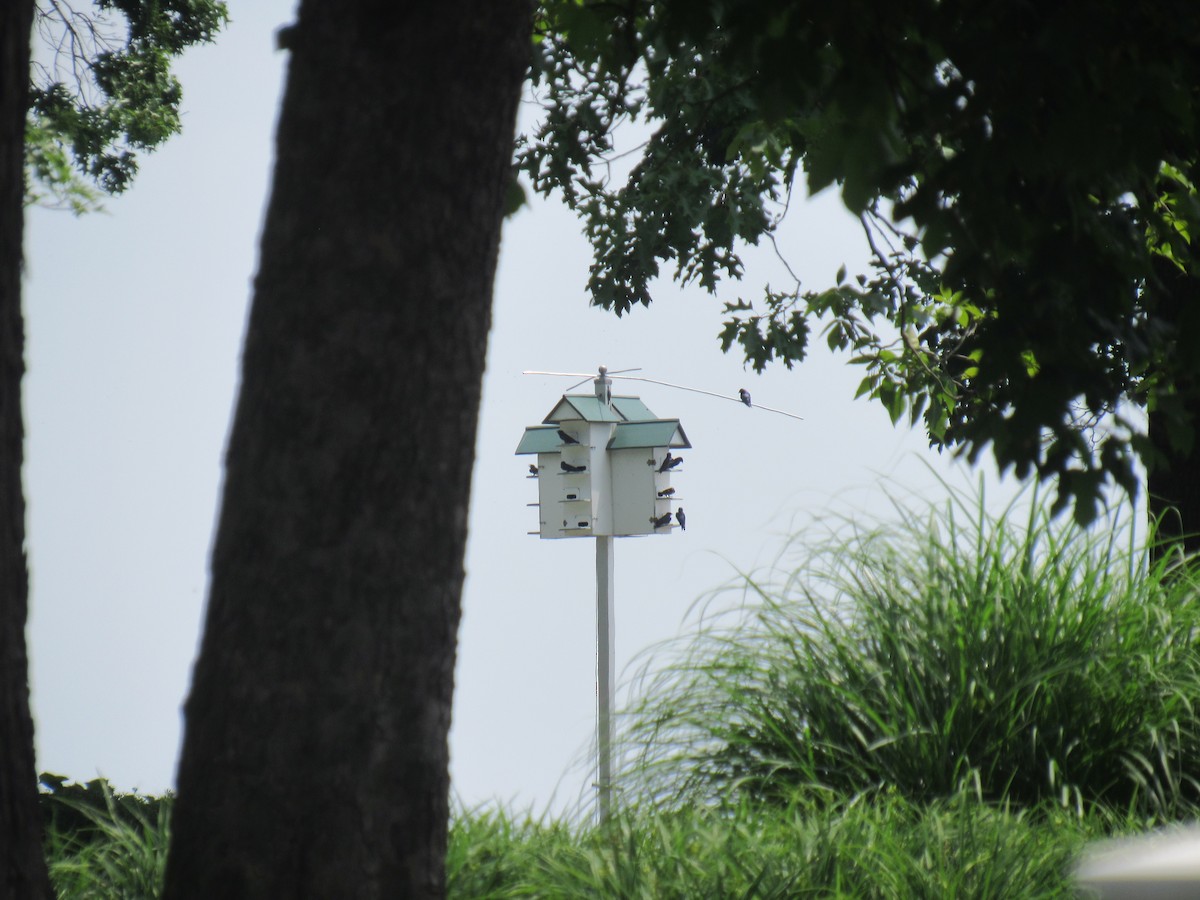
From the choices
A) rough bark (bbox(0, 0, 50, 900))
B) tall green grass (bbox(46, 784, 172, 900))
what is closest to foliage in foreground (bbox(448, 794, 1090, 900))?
tall green grass (bbox(46, 784, 172, 900))

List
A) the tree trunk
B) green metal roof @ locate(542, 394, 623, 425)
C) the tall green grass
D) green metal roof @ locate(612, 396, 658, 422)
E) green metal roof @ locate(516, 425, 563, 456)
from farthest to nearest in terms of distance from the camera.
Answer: green metal roof @ locate(612, 396, 658, 422)
green metal roof @ locate(516, 425, 563, 456)
green metal roof @ locate(542, 394, 623, 425)
the tall green grass
the tree trunk

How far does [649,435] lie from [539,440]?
633mm

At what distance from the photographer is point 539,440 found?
7.04m

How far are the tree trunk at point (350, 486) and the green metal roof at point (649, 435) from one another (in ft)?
15.1

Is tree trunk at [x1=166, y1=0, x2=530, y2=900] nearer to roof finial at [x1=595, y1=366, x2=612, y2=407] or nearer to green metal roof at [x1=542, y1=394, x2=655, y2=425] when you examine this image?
green metal roof at [x1=542, y1=394, x2=655, y2=425]

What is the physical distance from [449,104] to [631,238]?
5.21 m

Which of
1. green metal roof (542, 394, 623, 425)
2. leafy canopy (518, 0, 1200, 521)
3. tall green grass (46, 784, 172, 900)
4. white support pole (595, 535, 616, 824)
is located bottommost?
tall green grass (46, 784, 172, 900)

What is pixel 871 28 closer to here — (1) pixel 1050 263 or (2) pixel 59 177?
(1) pixel 1050 263

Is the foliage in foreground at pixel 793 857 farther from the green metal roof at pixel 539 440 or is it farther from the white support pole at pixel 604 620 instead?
the green metal roof at pixel 539 440

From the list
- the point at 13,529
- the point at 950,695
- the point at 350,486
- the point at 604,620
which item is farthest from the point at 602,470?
the point at 350,486

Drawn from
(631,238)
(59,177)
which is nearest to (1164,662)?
(631,238)

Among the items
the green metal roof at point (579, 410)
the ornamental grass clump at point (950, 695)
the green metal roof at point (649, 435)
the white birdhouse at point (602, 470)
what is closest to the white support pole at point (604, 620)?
the white birdhouse at point (602, 470)

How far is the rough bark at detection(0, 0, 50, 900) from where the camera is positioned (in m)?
2.25

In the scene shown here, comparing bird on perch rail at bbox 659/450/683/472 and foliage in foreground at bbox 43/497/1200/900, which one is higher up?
bird on perch rail at bbox 659/450/683/472
